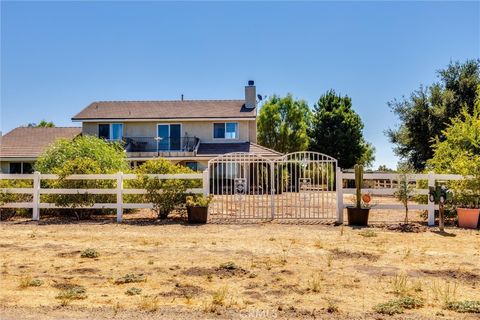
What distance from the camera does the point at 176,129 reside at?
32625 mm

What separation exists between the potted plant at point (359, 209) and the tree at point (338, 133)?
3239cm

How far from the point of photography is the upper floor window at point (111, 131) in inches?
1284

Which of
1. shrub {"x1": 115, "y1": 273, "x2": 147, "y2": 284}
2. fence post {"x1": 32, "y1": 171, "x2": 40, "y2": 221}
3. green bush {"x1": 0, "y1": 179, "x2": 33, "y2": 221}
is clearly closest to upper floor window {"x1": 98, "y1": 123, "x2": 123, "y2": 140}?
green bush {"x1": 0, "y1": 179, "x2": 33, "y2": 221}

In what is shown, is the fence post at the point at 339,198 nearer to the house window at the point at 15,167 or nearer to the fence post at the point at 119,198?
the fence post at the point at 119,198

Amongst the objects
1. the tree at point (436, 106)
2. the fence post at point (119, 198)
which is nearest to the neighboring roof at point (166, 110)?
the tree at point (436, 106)

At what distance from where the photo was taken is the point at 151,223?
13.1 meters

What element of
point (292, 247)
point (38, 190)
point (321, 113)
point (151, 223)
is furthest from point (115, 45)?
point (321, 113)

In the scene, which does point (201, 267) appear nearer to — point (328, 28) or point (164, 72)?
point (328, 28)

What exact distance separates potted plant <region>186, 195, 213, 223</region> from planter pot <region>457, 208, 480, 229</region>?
295 inches

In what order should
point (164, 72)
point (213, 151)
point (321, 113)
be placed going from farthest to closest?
point (321, 113) → point (213, 151) → point (164, 72)

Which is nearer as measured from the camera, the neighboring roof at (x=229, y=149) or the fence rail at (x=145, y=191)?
the fence rail at (x=145, y=191)

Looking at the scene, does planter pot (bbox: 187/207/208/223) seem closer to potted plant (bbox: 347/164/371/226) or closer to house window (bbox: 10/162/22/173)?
potted plant (bbox: 347/164/371/226)

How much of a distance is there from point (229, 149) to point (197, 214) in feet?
58.0

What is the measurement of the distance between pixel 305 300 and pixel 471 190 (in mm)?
9667
